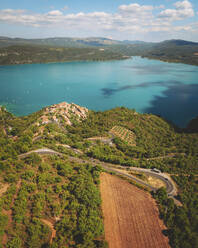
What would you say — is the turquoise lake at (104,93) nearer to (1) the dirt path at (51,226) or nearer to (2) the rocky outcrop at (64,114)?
(2) the rocky outcrop at (64,114)

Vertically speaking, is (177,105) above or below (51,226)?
above

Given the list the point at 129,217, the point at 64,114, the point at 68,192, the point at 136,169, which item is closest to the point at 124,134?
the point at 136,169

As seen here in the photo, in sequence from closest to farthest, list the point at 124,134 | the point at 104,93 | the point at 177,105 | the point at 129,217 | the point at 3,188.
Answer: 1. the point at 3,188
2. the point at 129,217
3. the point at 124,134
4. the point at 177,105
5. the point at 104,93

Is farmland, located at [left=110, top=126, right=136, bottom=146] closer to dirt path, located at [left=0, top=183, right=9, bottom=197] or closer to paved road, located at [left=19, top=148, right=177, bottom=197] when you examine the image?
paved road, located at [left=19, top=148, right=177, bottom=197]

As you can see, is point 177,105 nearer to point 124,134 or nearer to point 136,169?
point 124,134

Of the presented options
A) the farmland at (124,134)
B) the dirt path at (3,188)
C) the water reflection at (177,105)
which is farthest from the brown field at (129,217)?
the water reflection at (177,105)
